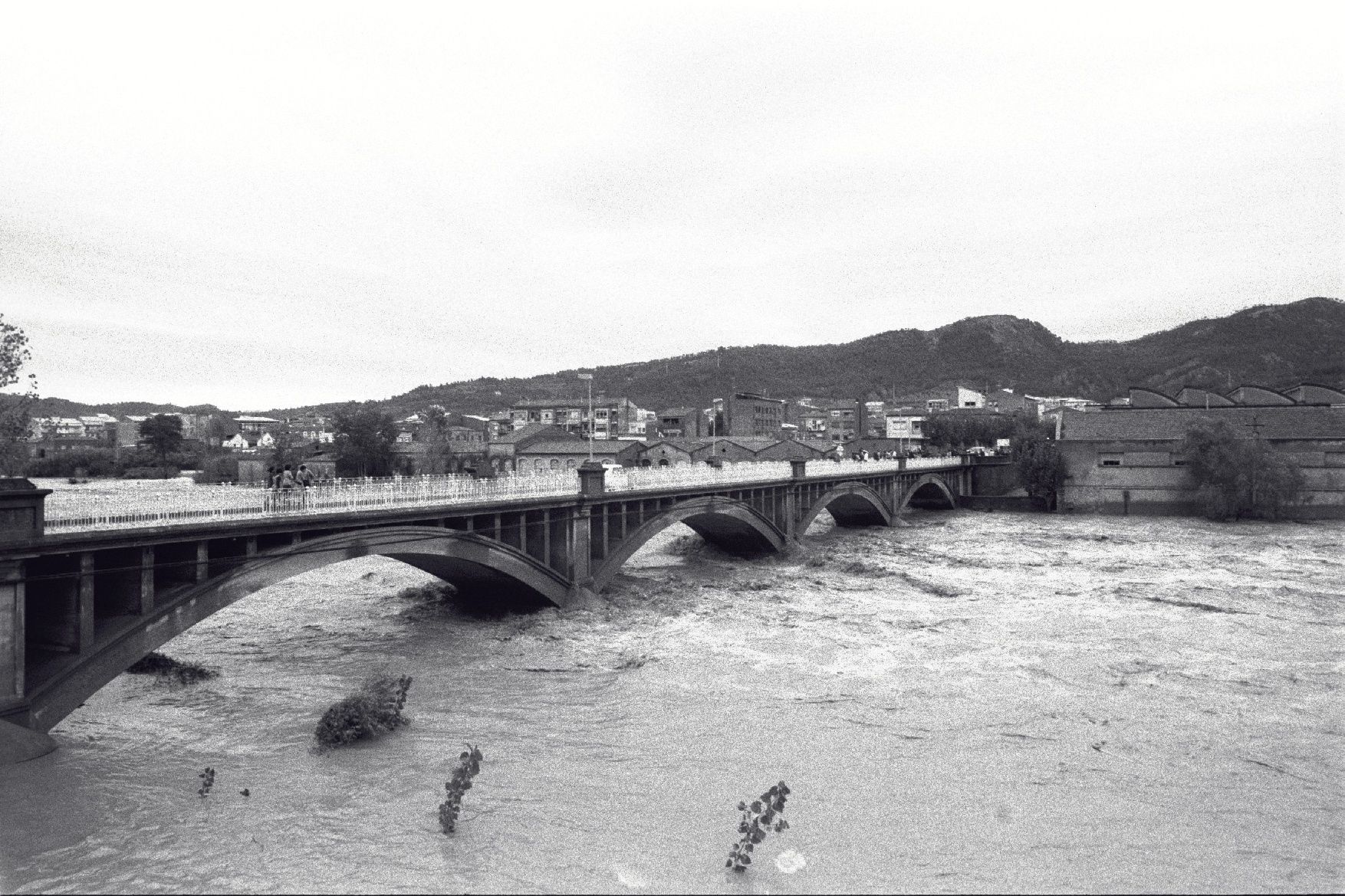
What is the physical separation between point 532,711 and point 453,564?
7.60 metres

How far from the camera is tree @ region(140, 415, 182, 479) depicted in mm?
104688

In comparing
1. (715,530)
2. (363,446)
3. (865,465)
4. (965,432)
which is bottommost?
(715,530)

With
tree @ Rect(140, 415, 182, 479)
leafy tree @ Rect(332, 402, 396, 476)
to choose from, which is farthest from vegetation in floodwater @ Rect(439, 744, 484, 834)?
tree @ Rect(140, 415, 182, 479)

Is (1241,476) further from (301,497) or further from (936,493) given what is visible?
(301,497)

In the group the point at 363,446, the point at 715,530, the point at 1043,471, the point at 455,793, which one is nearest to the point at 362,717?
the point at 455,793

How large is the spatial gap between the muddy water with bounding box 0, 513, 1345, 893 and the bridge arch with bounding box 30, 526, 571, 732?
3.83 feet

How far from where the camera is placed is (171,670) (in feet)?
70.5

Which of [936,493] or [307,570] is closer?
[307,570]

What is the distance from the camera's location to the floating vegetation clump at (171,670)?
2111 centimetres

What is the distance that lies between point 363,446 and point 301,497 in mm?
66104

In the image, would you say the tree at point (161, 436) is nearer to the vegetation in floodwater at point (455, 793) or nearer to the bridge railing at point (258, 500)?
the bridge railing at point (258, 500)

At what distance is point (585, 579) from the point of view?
3064 centimetres

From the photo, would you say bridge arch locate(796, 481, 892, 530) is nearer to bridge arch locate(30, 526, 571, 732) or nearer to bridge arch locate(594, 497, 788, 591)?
bridge arch locate(594, 497, 788, 591)

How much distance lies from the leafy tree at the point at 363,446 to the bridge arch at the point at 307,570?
56113 mm
